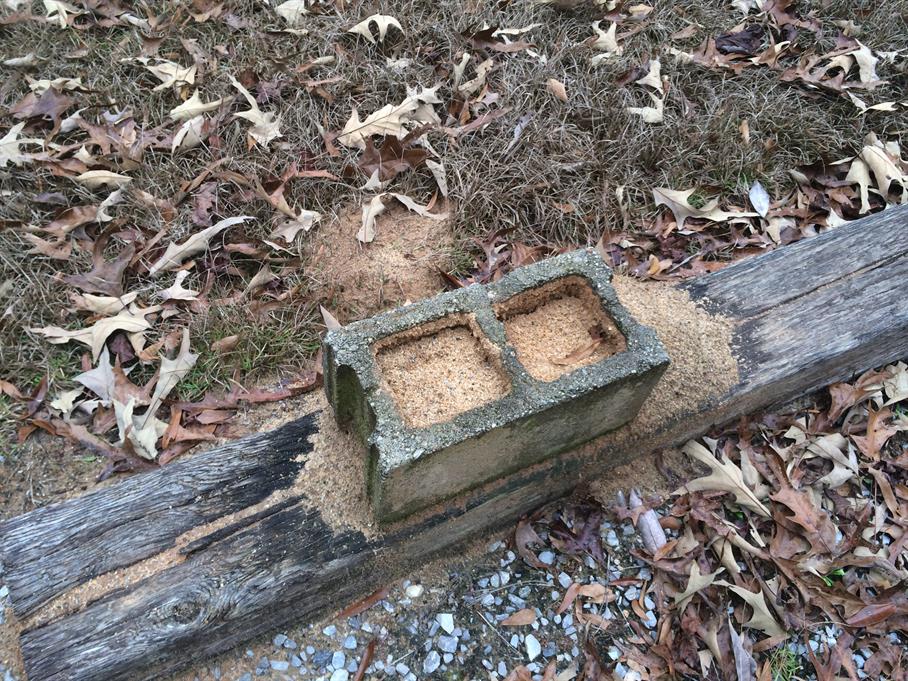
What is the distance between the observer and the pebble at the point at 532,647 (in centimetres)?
203

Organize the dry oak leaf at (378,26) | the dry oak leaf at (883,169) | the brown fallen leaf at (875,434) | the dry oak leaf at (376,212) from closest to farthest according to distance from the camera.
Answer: the brown fallen leaf at (875,434)
the dry oak leaf at (376,212)
the dry oak leaf at (883,169)
the dry oak leaf at (378,26)

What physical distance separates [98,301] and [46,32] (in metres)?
1.90

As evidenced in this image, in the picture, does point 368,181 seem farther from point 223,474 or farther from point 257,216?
point 223,474

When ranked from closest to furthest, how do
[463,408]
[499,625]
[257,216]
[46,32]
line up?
[463,408] → [499,625] → [257,216] → [46,32]

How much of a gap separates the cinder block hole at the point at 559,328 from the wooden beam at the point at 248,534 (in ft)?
1.35

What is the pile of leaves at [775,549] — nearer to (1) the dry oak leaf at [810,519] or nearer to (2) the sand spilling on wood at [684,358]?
(1) the dry oak leaf at [810,519]

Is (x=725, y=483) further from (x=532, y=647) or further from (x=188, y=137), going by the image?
(x=188, y=137)

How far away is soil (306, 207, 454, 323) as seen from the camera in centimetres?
276

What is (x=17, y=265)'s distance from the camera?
8.89 ft

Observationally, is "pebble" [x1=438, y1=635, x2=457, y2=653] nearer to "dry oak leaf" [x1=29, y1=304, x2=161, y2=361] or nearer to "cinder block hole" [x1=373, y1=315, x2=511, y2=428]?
"cinder block hole" [x1=373, y1=315, x2=511, y2=428]

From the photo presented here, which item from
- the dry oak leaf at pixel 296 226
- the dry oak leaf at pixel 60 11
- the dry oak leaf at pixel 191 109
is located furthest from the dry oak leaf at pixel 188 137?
the dry oak leaf at pixel 60 11

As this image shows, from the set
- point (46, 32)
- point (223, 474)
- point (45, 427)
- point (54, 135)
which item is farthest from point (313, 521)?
point (46, 32)

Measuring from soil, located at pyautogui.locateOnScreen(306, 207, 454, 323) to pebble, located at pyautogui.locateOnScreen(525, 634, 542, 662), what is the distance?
140 cm

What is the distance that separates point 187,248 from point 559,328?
1655mm
